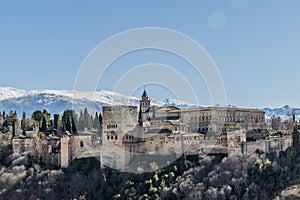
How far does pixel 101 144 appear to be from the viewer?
31938 mm

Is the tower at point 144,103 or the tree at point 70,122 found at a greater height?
the tower at point 144,103

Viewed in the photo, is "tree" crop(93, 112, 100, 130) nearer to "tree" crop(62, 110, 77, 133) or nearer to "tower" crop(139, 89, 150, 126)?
"tree" crop(62, 110, 77, 133)

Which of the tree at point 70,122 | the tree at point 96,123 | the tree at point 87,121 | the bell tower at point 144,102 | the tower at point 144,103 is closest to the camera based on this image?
the tree at point 70,122

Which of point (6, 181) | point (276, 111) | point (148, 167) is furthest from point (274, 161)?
point (276, 111)

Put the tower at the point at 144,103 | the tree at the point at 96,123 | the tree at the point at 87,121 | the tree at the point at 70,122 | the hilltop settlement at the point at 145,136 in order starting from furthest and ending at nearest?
the tower at the point at 144,103, the tree at the point at 87,121, the tree at the point at 96,123, the tree at the point at 70,122, the hilltop settlement at the point at 145,136

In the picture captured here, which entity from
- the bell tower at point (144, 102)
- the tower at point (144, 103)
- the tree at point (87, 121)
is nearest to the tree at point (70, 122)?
the tree at point (87, 121)

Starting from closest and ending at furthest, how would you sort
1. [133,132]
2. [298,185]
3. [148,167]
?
[298,185] → [148,167] → [133,132]

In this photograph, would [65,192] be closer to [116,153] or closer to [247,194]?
[116,153]

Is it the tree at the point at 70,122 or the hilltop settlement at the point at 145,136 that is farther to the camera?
the tree at the point at 70,122

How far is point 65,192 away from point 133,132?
21.5 ft

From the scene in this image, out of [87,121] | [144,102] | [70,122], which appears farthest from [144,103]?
[70,122]

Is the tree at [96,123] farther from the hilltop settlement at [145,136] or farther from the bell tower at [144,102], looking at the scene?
the bell tower at [144,102]

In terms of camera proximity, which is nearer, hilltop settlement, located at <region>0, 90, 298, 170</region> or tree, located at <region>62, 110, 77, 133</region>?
hilltop settlement, located at <region>0, 90, 298, 170</region>

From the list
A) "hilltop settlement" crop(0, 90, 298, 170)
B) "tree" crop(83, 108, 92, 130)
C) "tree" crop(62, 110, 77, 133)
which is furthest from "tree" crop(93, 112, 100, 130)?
"tree" crop(62, 110, 77, 133)
